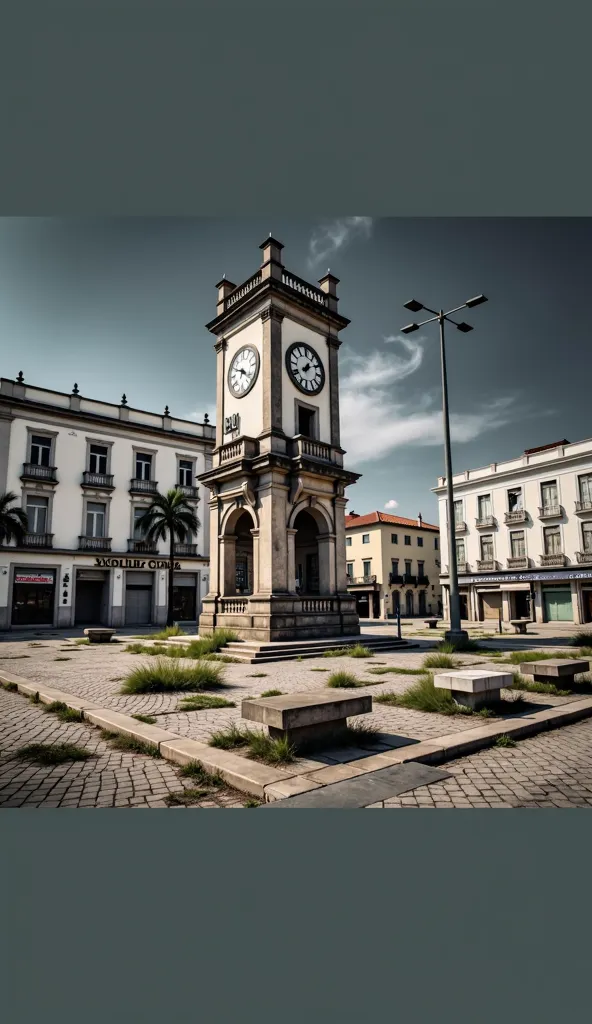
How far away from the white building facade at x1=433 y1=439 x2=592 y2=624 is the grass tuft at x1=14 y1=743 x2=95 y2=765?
36763 mm

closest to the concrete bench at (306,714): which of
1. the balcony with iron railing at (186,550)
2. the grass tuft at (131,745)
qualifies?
the grass tuft at (131,745)

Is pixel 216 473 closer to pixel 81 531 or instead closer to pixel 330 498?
pixel 330 498

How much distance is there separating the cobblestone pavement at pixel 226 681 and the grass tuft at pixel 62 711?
52 cm

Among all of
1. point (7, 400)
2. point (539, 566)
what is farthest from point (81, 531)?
point (539, 566)

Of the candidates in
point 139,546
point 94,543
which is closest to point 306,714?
point 94,543

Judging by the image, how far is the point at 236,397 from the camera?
68.1 feet

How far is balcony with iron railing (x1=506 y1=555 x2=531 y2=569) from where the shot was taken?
1555 inches

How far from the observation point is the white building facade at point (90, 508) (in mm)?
31734

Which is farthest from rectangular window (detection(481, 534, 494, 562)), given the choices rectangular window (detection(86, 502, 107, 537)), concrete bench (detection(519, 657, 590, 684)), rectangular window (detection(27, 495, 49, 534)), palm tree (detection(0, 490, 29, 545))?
concrete bench (detection(519, 657, 590, 684))

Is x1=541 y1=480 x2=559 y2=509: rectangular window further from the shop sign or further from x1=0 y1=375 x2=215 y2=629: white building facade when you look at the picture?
the shop sign

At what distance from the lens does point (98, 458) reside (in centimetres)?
3572

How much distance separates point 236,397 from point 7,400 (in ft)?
58.3

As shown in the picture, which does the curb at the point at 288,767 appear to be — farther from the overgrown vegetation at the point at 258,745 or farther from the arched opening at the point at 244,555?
the arched opening at the point at 244,555

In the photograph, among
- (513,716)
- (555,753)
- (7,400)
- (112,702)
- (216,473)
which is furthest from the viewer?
(7,400)
